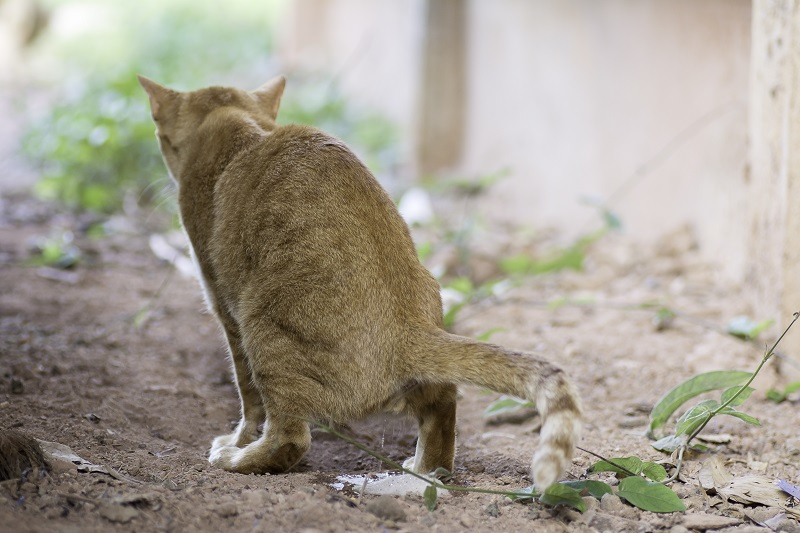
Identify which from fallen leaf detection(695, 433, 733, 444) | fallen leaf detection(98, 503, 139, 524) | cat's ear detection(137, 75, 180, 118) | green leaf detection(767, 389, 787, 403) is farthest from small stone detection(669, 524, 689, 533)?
cat's ear detection(137, 75, 180, 118)

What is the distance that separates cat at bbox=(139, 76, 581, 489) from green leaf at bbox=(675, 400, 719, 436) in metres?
0.67

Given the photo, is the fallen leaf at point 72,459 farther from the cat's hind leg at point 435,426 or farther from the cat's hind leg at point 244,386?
the cat's hind leg at point 435,426

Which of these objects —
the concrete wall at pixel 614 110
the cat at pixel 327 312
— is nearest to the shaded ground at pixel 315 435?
the cat at pixel 327 312

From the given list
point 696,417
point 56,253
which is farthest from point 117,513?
point 56,253

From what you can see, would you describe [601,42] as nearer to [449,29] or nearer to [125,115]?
[449,29]

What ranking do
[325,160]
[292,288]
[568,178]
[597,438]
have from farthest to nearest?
[568,178] < [597,438] < [325,160] < [292,288]

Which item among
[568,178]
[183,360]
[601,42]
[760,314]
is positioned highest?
[601,42]

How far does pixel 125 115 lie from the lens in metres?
6.71

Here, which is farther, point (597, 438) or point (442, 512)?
point (597, 438)

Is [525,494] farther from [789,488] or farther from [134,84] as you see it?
[134,84]

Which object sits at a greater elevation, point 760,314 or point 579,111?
point 579,111

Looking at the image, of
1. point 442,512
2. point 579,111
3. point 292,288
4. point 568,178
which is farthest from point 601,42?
point 442,512

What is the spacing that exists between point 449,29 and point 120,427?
20.1 ft

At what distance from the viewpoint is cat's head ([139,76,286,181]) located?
11.5 feet
